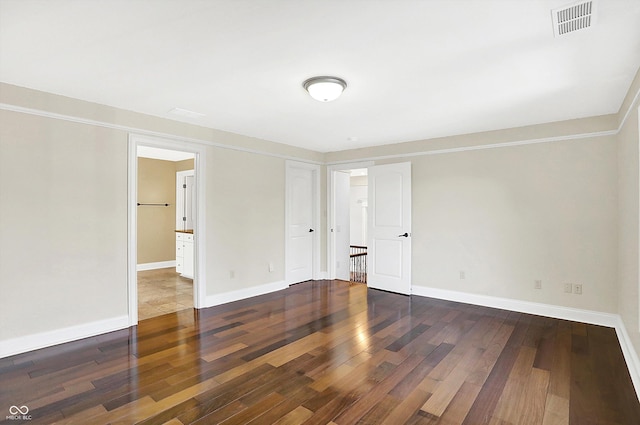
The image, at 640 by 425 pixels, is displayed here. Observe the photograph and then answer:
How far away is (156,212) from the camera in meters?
7.57

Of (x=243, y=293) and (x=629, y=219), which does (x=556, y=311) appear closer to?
Answer: (x=629, y=219)

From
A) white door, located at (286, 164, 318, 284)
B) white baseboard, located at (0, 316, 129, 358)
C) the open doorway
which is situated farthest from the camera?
the open doorway

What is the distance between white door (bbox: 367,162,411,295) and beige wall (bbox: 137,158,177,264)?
4783 mm

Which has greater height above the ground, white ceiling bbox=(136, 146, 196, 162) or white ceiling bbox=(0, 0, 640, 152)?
white ceiling bbox=(136, 146, 196, 162)

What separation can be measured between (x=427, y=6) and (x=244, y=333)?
3306mm

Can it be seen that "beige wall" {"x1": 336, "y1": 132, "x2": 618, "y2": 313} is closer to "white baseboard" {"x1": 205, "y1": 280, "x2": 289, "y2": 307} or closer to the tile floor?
"white baseboard" {"x1": 205, "y1": 280, "x2": 289, "y2": 307}

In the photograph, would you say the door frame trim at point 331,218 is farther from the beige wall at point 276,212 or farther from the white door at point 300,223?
the beige wall at point 276,212

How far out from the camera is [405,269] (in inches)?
209

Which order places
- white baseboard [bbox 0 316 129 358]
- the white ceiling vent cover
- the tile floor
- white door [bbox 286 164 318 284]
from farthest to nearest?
white door [bbox 286 164 318 284], the tile floor, white baseboard [bbox 0 316 129 358], the white ceiling vent cover

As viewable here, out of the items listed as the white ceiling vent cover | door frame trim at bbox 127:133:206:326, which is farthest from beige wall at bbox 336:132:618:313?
door frame trim at bbox 127:133:206:326

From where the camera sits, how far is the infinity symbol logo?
7.15ft

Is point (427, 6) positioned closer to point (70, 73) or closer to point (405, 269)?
point (70, 73)

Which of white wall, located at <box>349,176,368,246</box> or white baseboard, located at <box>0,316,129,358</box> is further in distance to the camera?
white wall, located at <box>349,176,368,246</box>

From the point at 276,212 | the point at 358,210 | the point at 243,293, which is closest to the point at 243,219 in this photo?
the point at 276,212
